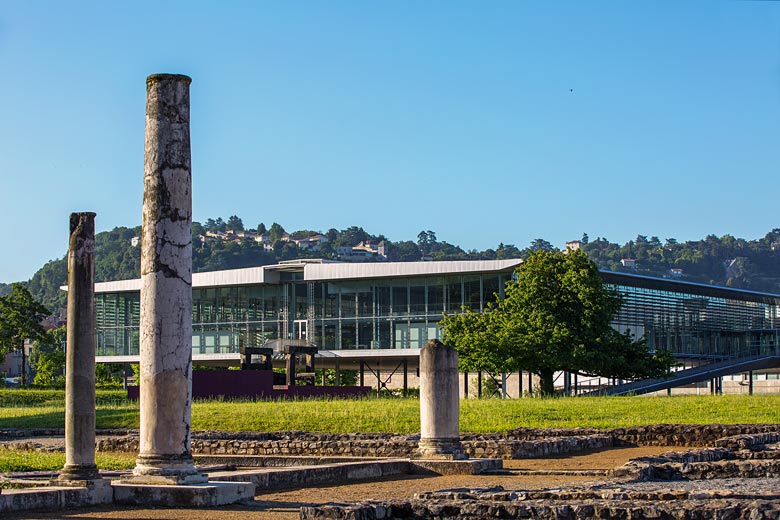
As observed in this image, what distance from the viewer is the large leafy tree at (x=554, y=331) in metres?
52.8

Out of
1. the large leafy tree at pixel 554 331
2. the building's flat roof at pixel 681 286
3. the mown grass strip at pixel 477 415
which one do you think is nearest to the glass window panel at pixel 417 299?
the large leafy tree at pixel 554 331

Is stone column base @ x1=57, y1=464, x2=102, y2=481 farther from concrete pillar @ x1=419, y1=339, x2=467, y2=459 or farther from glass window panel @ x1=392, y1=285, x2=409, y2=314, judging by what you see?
glass window panel @ x1=392, y1=285, x2=409, y2=314

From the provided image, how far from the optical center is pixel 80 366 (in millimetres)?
17281

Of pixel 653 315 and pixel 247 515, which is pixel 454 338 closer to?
pixel 653 315

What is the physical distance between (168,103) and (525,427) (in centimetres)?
1834

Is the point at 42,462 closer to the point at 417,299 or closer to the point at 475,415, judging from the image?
the point at 475,415

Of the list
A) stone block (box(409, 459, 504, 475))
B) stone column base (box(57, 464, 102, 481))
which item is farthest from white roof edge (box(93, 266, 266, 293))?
stone column base (box(57, 464, 102, 481))

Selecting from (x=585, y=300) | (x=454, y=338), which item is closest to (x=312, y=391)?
(x=454, y=338)

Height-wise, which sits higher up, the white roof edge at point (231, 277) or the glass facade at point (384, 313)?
the white roof edge at point (231, 277)

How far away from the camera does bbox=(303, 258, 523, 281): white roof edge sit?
6244 cm

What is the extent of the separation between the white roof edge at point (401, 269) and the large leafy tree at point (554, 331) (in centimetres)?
517

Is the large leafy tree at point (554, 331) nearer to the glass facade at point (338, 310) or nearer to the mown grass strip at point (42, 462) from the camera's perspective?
the glass facade at point (338, 310)

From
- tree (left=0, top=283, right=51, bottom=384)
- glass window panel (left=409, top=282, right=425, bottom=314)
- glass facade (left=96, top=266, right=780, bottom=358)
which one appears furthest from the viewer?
tree (left=0, top=283, right=51, bottom=384)

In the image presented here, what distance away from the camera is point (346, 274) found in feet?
220
